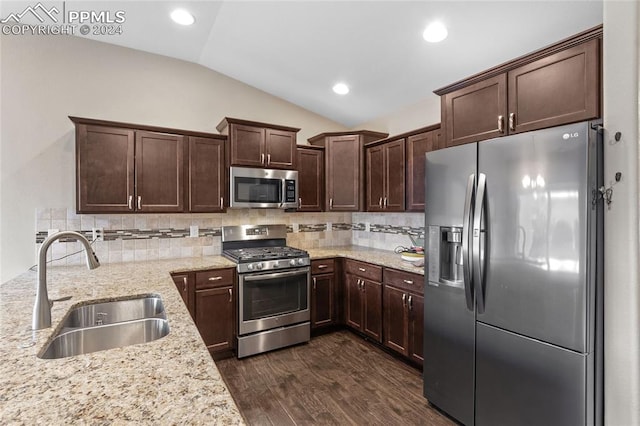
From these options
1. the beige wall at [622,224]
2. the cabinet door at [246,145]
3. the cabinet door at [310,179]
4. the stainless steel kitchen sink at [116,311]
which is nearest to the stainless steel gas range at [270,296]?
the cabinet door at [310,179]

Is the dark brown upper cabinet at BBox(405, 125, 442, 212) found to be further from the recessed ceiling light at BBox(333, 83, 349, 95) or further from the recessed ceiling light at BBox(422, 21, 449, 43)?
the recessed ceiling light at BBox(333, 83, 349, 95)

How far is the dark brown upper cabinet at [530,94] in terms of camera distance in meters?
1.66

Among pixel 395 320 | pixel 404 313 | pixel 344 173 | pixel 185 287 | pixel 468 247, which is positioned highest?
pixel 344 173

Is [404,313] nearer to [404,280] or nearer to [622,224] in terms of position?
[404,280]

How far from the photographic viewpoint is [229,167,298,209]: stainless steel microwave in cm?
326

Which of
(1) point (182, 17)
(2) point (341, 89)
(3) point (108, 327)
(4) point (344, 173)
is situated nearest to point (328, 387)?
(3) point (108, 327)

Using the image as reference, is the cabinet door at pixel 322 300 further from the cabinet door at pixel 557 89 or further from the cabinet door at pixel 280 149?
the cabinet door at pixel 557 89

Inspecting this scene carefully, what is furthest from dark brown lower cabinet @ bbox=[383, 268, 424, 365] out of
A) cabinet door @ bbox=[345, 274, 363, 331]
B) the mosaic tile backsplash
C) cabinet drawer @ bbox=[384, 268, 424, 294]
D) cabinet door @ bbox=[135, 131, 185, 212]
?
cabinet door @ bbox=[135, 131, 185, 212]

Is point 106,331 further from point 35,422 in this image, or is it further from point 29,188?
point 29,188

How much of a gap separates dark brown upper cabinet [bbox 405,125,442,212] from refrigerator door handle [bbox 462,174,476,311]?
113 cm

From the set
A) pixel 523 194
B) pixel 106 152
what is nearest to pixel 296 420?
pixel 523 194

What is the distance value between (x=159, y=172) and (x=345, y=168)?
6.90 ft

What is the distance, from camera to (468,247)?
1.91m

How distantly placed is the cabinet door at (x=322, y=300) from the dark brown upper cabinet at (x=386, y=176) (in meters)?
1.02
